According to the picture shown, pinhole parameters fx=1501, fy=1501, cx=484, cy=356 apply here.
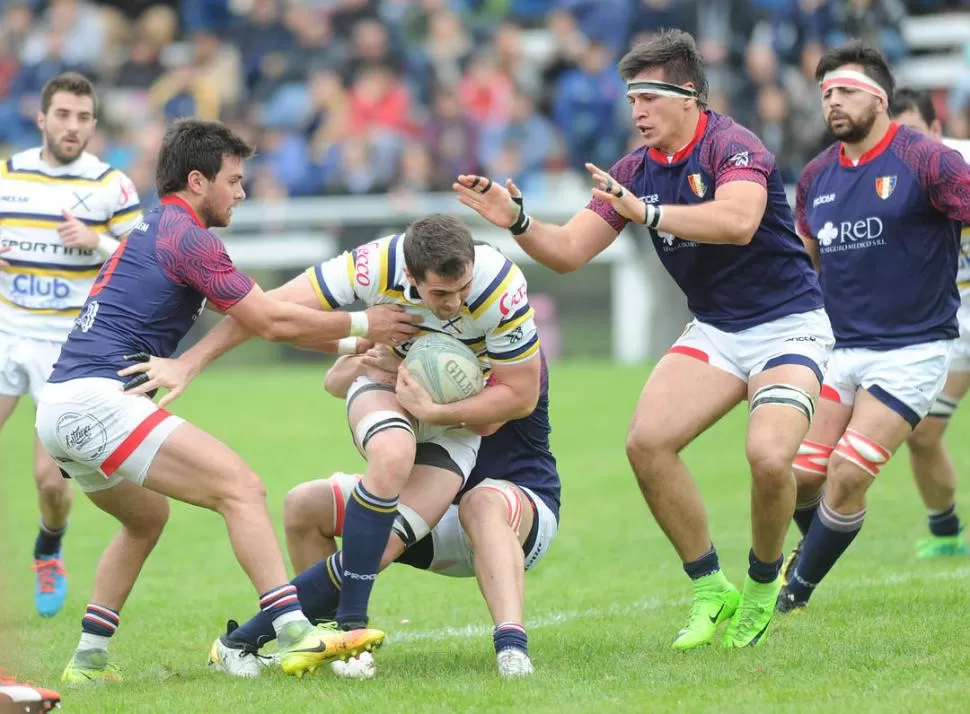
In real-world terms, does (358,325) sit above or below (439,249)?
below

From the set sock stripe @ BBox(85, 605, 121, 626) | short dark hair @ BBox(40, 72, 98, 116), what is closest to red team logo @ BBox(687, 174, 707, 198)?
sock stripe @ BBox(85, 605, 121, 626)

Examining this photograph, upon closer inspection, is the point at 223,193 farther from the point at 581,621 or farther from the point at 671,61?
the point at 581,621

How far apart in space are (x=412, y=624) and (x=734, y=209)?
2670 millimetres

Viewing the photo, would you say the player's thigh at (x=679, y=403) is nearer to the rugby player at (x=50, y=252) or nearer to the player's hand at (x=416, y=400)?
the player's hand at (x=416, y=400)

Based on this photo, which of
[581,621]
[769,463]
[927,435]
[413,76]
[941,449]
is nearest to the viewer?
[769,463]

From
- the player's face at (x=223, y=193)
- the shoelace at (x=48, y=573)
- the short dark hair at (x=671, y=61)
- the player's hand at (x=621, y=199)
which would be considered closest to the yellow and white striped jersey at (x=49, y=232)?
the shoelace at (x=48, y=573)

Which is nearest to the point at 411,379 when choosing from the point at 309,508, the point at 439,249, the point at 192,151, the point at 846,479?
the point at 439,249

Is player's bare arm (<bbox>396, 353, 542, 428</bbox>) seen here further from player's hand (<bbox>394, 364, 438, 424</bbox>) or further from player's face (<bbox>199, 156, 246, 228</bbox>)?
player's face (<bbox>199, 156, 246, 228</bbox>)

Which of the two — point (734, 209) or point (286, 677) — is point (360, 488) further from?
point (734, 209)

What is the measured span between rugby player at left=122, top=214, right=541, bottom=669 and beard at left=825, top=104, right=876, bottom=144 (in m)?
2.14

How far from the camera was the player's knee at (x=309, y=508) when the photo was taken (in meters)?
6.41

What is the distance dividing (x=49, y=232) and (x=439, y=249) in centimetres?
330

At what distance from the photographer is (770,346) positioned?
670 cm

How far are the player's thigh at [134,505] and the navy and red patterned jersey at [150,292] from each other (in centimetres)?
59
